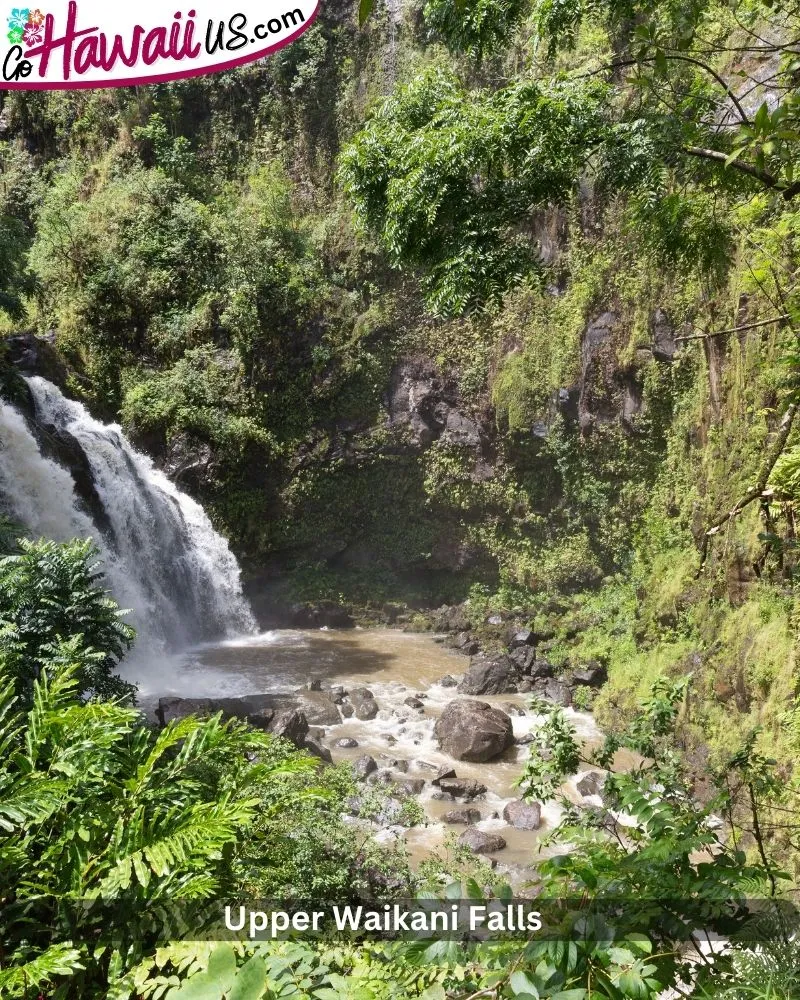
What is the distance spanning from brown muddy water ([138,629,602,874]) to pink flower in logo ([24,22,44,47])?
10334 millimetres

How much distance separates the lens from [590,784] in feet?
29.3

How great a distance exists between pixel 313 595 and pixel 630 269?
33.2 ft

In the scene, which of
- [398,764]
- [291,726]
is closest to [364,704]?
[398,764]

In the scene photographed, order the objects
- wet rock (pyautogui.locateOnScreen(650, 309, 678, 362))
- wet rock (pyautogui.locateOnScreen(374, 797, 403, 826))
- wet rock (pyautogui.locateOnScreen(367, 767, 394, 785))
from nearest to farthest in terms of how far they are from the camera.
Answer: wet rock (pyautogui.locateOnScreen(374, 797, 403, 826)) → wet rock (pyautogui.locateOnScreen(367, 767, 394, 785)) → wet rock (pyautogui.locateOnScreen(650, 309, 678, 362))

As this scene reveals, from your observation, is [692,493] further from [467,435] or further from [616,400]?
[467,435]

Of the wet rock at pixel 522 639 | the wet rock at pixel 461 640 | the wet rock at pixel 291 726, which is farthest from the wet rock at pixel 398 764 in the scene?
the wet rock at pixel 461 640

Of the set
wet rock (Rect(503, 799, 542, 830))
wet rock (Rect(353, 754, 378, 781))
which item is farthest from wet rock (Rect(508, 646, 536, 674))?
wet rock (Rect(503, 799, 542, 830))

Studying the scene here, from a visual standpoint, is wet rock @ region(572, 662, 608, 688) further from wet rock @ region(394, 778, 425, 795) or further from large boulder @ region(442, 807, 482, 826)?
large boulder @ region(442, 807, 482, 826)

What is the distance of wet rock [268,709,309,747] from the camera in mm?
9666

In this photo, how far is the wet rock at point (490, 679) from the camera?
12.4 m

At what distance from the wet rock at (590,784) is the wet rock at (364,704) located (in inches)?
144

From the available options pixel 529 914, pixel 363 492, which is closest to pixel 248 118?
pixel 363 492

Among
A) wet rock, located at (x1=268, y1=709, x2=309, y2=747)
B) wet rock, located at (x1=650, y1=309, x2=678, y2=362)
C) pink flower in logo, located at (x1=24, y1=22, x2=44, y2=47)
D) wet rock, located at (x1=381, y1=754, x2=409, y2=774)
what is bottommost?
wet rock, located at (x1=381, y1=754, x2=409, y2=774)

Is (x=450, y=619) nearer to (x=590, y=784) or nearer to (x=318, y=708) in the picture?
(x=318, y=708)
